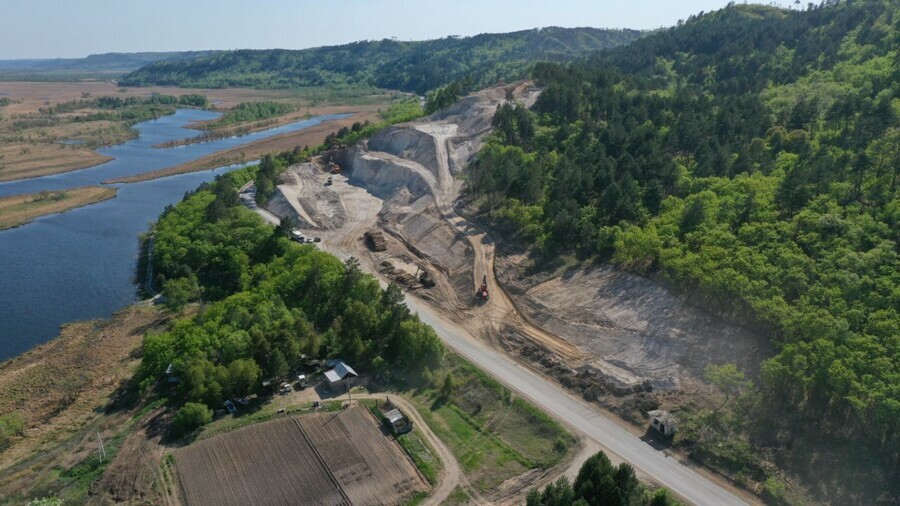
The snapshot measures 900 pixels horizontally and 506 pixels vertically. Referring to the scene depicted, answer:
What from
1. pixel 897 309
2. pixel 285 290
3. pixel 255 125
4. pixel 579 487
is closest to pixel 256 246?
pixel 285 290

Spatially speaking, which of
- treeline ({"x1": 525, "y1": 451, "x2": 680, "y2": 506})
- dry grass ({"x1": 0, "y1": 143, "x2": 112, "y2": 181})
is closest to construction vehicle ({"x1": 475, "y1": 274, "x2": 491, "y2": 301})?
treeline ({"x1": 525, "y1": 451, "x2": 680, "y2": 506})

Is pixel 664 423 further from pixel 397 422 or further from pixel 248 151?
pixel 248 151

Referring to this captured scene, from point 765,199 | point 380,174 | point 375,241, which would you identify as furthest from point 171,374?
point 765,199

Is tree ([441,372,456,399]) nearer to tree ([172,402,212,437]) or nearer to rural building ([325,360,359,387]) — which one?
rural building ([325,360,359,387])

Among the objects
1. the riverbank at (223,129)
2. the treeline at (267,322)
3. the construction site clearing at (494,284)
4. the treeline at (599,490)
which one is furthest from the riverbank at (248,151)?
the treeline at (599,490)

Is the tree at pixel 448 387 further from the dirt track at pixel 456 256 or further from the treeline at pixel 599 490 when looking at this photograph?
the treeline at pixel 599 490

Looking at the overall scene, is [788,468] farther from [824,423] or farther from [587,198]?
[587,198]
